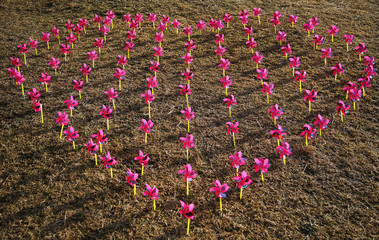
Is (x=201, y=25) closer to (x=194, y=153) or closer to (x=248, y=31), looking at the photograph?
(x=248, y=31)

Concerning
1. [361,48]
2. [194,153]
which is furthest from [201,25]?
[194,153]

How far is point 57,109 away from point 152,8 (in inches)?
206

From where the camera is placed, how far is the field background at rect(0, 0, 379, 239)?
3199 millimetres

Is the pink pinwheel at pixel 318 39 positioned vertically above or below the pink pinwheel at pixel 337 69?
above

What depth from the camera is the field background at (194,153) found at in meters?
3.20

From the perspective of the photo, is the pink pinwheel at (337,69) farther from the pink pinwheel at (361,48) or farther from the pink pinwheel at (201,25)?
the pink pinwheel at (201,25)

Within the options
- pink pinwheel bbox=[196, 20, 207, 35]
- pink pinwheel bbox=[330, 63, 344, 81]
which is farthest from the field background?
pink pinwheel bbox=[196, 20, 207, 35]

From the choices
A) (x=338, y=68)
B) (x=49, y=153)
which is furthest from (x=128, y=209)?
(x=338, y=68)

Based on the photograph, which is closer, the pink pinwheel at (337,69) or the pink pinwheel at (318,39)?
the pink pinwheel at (337,69)

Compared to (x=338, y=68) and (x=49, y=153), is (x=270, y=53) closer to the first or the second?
(x=338, y=68)

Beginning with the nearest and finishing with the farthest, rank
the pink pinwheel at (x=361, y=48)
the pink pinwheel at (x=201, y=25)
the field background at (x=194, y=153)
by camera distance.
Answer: the field background at (x=194, y=153) → the pink pinwheel at (x=361, y=48) → the pink pinwheel at (x=201, y=25)

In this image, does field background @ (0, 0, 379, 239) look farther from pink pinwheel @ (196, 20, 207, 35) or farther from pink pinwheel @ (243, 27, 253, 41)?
pink pinwheel @ (196, 20, 207, 35)

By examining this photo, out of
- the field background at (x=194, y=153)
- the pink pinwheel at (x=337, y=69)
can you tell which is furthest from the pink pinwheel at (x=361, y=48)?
the pink pinwheel at (x=337, y=69)

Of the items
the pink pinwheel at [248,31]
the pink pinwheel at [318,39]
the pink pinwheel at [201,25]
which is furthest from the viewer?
the pink pinwheel at [201,25]
